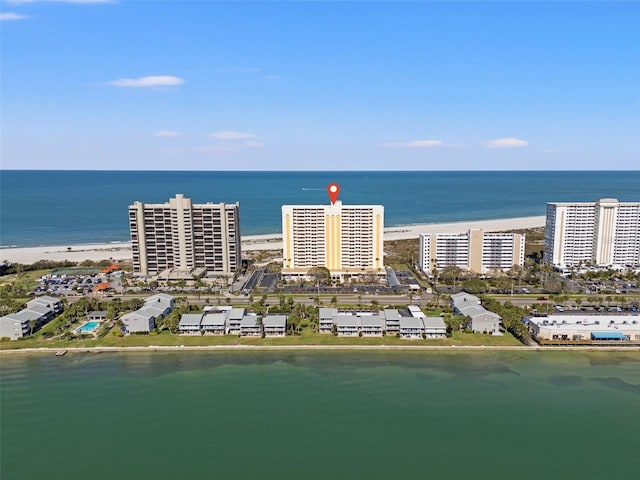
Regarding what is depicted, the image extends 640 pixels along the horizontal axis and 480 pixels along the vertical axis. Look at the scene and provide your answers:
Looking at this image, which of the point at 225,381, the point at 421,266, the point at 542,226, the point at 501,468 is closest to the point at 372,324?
the point at 225,381

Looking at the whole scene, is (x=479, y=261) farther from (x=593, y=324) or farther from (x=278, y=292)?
(x=278, y=292)

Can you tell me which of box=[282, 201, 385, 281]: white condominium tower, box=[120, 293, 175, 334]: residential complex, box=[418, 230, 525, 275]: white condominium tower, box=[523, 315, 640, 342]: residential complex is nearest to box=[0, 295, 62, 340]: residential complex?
box=[120, 293, 175, 334]: residential complex

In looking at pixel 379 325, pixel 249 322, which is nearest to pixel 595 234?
pixel 379 325

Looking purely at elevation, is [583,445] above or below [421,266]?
below

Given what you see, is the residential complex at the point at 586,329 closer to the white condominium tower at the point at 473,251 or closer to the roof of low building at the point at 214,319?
the white condominium tower at the point at 473,251

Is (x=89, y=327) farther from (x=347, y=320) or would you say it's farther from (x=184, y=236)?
(x=347, y=320)

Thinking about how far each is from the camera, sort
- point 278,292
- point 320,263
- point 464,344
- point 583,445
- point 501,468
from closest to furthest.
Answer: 1. point 501,468
2. point 583,445
3. point 464,344
4. point 278,292
5. point 320,263
